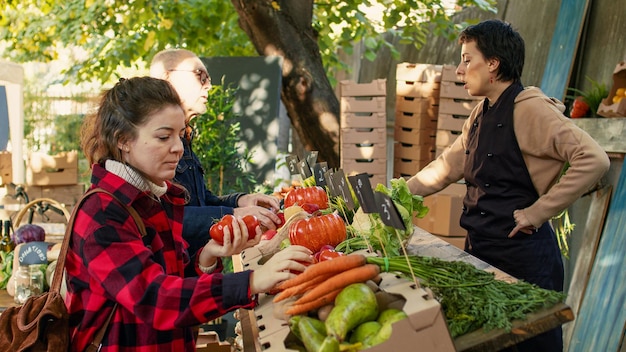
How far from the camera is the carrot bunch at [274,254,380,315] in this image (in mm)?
2062

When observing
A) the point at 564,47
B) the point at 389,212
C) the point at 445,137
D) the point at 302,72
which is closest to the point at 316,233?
the point at 389,212

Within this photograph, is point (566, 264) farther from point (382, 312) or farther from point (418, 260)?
point (382, 312)

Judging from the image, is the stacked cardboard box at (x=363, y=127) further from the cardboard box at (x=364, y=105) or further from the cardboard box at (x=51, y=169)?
the cardboard box at (x=51, y=169)

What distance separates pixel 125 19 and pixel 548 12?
4.86 metres

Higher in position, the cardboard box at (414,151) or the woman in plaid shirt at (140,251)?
the woman in plaid shirt at (140,251)

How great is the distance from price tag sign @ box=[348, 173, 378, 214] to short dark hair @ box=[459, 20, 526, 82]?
1.33 m

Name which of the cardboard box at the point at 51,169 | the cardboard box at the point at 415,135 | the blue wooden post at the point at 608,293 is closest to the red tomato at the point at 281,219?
the blue wooden post at the point at 608,293

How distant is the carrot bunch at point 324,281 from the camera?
206cm

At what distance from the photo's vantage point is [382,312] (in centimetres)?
199

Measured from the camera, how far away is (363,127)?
629cm

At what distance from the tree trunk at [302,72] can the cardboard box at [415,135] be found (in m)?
1.11

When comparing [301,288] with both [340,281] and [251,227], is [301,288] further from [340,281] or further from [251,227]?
[251,227]

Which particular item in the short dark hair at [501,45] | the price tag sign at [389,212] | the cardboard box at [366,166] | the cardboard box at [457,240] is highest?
the short dark hair at [501,45]

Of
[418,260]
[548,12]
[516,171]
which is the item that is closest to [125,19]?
[548,12]
